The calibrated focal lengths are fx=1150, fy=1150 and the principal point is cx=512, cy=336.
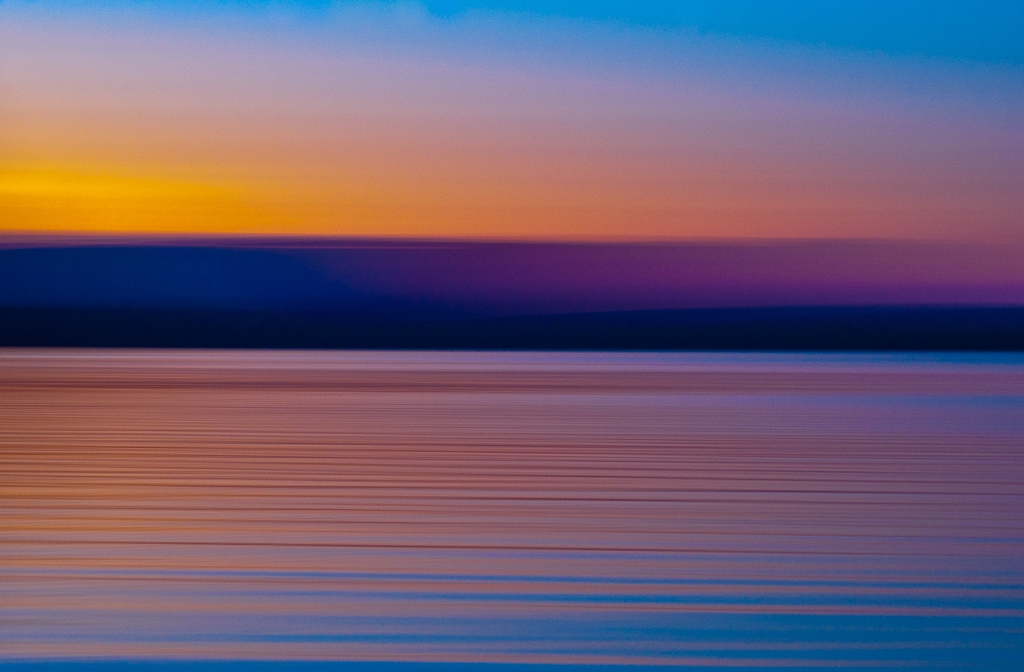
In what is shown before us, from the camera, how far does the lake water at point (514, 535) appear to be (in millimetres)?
1505

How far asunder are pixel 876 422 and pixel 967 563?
229cm

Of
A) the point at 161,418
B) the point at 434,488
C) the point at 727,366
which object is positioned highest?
the point at 727,366

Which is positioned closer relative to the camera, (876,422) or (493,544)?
(493,544)

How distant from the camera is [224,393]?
5309 mm

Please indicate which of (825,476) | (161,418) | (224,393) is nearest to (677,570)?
(825,476)

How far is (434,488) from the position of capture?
2590 mm

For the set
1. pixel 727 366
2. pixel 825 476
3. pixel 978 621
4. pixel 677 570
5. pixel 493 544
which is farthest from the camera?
pixel 727 366

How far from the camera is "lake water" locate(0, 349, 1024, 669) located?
4.94ft

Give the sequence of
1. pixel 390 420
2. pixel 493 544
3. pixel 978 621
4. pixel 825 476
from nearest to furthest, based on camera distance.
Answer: pixel 978 621, pixel 493 544, pixel 825 476, pixel 390 420

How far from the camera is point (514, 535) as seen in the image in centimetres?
210

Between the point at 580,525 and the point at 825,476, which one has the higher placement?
the point at 825,476

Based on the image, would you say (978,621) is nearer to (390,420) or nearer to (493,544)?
(493,544)

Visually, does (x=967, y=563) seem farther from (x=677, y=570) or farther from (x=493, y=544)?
(x=493, y=544)

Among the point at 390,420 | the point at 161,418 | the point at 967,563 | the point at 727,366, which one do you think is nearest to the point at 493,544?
the point at 967,563
